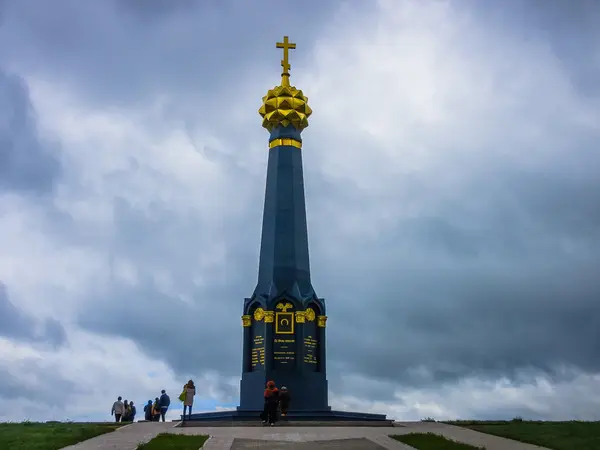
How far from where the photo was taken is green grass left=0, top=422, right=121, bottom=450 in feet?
53.5

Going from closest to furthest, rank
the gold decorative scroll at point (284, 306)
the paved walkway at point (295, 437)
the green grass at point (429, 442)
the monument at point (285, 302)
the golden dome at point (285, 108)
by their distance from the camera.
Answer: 1. the green grass at point (429, 442)
2. the paved walkway at point (295, 437)
3. the monument at point (285, 302)
4. the gold decorative scroll at point (284, 306)
5. the golden dome at point (285, 108)

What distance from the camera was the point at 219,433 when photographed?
63.5 ft

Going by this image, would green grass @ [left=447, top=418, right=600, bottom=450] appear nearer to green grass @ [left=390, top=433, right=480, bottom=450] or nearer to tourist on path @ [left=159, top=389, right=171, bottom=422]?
green grass @ [left=390, top=433, right=480, bottom=450]

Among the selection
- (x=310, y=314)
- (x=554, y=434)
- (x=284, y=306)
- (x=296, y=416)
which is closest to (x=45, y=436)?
(x=296, y=416)

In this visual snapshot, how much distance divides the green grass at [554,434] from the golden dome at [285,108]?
16671 mm

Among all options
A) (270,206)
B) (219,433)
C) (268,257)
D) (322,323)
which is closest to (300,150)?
(270,206)

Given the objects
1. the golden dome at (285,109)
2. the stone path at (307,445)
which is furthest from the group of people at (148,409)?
the golden dome at (285,109)

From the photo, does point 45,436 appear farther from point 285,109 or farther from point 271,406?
point 285,109

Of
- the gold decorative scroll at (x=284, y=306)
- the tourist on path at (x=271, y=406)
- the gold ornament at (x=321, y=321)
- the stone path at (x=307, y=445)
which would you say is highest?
the gold decorative scroll at (x=284, y=306)

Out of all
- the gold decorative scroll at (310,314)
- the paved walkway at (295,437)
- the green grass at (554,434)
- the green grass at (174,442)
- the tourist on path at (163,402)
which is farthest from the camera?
the gold decorative scroll at (310,314)

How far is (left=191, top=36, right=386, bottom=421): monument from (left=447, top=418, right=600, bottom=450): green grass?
25.0 ft

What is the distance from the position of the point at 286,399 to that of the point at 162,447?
8.53m

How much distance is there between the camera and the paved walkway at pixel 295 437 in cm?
1644

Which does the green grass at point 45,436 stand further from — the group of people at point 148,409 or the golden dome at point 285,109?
the golden dome at point 285,109
